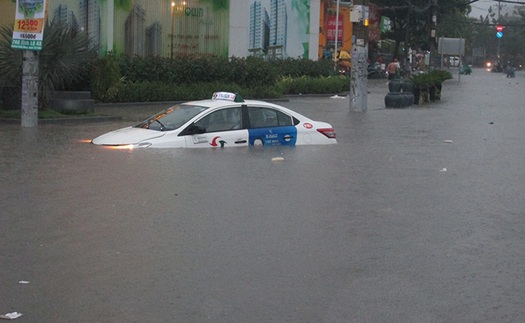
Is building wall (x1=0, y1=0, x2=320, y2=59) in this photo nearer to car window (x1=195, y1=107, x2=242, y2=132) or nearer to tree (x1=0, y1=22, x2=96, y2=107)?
tree (x1=0, y1=22, x2=96, y2=107)

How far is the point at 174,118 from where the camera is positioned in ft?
55.4

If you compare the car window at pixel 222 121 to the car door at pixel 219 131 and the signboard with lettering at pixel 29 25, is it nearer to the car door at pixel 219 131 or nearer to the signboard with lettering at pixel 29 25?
the car door at pixel 219 131

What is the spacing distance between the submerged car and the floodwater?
342mm

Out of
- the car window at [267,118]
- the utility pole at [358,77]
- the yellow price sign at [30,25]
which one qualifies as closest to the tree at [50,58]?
the yellow price sign at [30,25]

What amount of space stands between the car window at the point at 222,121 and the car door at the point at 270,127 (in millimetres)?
248

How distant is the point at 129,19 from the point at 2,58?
12.6 m

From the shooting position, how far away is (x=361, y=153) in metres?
17.4

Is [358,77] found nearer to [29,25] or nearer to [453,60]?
[29,25]

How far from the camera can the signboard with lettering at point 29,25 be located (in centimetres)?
2122

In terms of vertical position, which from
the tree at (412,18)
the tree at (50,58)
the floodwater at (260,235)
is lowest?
the floodwater at (260,235)

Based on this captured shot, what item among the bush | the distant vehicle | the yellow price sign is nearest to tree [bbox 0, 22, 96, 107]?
the yellow price sign

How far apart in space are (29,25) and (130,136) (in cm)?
632

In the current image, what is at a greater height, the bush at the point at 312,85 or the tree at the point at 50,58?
the tree at the point at 50,58

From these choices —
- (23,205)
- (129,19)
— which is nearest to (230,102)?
(23,205)
